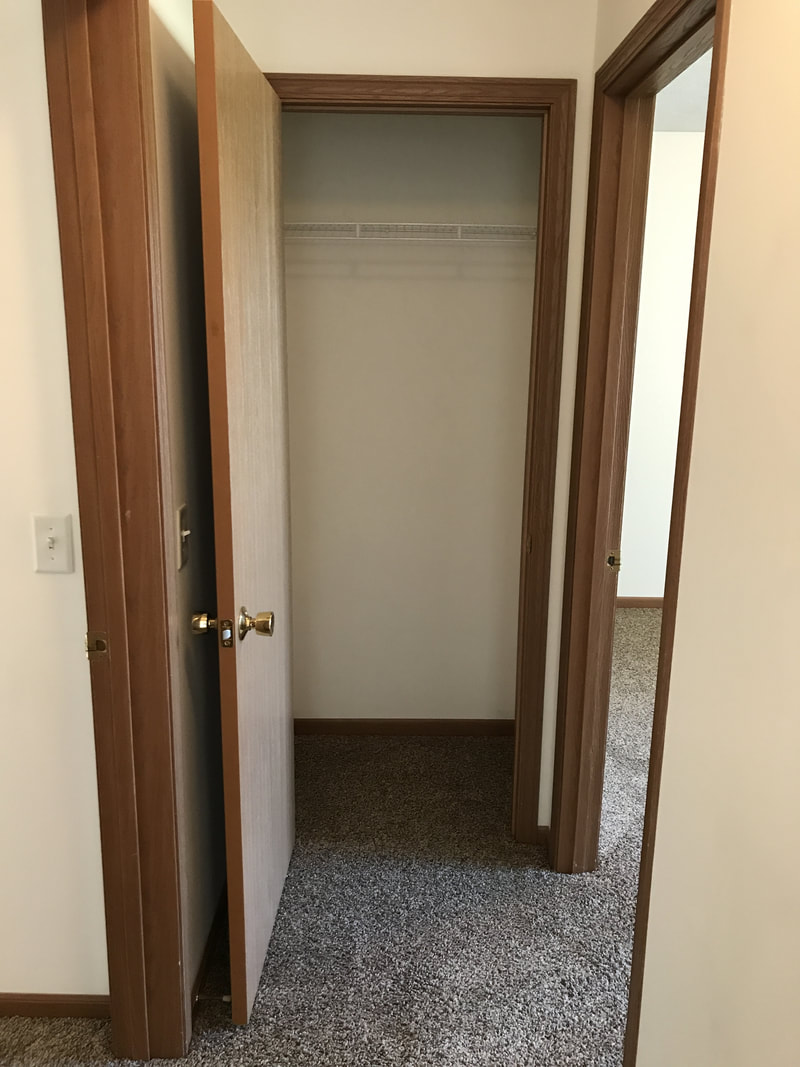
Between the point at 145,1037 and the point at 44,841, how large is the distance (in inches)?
18.0

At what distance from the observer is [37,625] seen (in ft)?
5.31

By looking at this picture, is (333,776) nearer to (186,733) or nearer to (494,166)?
(186,733)

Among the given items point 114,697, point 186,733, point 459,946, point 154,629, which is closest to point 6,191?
point 154,629

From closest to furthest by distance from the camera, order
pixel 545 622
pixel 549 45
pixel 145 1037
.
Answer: pixel 145 1037
pixel 549 45
pixel 545 622

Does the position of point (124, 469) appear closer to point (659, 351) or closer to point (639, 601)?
point (659, 351)

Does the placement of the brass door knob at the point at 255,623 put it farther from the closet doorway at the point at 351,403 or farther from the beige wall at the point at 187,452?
the beige wall at the point at 187,452

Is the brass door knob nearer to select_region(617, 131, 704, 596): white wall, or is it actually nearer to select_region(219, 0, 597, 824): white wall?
select_region(219, 0, 597, 824): white wall

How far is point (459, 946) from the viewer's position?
2051 mm

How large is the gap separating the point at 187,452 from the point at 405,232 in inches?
57.2

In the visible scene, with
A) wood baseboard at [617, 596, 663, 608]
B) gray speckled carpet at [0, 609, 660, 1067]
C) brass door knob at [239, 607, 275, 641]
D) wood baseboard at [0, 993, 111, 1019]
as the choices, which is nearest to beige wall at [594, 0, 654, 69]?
brass door knob at [239, 607, 275, 641]

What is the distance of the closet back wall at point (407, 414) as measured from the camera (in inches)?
109

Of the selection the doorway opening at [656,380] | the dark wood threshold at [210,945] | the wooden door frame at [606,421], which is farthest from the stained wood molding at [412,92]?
the dark wood threshold at [210,945]

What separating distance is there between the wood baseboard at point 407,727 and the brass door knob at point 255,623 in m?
1.54

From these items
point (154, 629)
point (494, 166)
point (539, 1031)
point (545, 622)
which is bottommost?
point (539, 1031)
